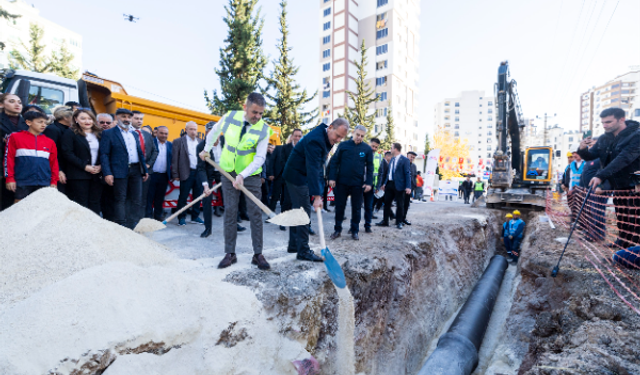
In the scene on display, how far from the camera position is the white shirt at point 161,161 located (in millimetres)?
5578

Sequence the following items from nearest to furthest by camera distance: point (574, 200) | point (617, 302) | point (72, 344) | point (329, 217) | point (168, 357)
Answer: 1. point (72, 344)
2. point (168, 357)
3. point (617, 302)
4. point (574, 200)
5. point (329, 217)

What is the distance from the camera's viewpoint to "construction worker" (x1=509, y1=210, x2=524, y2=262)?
A: 9.04 metres

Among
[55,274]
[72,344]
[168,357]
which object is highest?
[55,274]

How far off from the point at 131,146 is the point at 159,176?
3.96 ft

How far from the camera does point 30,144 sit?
3471 millimetres

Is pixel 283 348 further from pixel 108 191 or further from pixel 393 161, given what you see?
pixel 393 161

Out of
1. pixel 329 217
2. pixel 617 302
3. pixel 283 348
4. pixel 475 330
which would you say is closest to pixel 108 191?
pixel 283 348

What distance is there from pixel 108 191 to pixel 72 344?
3204 mm

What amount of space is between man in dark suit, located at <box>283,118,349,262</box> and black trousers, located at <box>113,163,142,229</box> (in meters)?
2.35

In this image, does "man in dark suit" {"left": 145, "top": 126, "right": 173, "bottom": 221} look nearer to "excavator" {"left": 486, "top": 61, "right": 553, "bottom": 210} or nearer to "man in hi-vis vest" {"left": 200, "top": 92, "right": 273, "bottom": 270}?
"man in hi-vis vest" {"left": 200, "top": 92, "right": 273, "bottom": 270}

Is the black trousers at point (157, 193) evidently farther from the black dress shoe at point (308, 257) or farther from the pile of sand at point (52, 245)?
the black dress shoe at point (308, 257)

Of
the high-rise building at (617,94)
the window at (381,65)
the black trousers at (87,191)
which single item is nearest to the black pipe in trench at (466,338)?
the black trousers at (87,191)

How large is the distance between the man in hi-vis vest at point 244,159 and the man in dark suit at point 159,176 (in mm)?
2872

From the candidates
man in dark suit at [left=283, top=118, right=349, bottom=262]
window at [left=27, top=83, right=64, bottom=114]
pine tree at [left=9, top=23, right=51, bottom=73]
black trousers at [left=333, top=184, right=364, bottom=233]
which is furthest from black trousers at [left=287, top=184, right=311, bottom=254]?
pine tree at [left=9, top=23, right=51, bottom=73]
